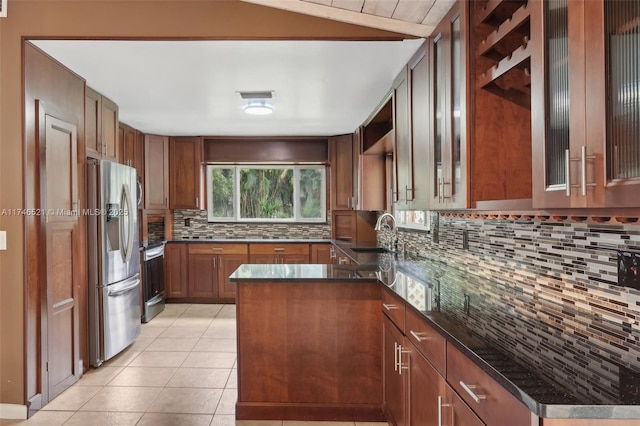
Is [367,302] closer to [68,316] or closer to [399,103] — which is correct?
[399,103]

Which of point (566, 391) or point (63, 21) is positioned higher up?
point (63, 21)

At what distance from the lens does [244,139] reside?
235 inches

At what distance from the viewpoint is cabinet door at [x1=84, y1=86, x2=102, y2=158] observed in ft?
11.4

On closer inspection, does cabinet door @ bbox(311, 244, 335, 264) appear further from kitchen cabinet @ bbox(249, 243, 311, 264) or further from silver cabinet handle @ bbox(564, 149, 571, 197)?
silver cabinet handle @ bbox(564, 149, 571, 197)

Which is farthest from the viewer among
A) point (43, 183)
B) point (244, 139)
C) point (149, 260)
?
point (244, 139)

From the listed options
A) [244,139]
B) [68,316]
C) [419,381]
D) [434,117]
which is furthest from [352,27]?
[244,139]

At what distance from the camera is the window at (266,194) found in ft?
20.9

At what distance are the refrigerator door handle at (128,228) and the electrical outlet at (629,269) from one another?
3.68 m

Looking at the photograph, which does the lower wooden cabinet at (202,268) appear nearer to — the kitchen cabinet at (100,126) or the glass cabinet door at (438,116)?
the kitchen cabinet at (100,126)

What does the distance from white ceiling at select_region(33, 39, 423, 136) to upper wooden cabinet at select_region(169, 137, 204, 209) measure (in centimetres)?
106

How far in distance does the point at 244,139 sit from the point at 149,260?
2.12 metres

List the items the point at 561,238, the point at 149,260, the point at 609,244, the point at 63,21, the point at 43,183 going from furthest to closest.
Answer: the point at 149,260 → the point at 43,183 → the point at 63,21 → the point at 561,238 → the point at 609,244

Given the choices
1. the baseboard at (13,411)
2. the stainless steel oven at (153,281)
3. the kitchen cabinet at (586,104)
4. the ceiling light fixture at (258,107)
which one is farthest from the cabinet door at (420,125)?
the stainless steel oven at (153,281)

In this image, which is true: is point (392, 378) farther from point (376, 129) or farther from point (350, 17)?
point (376, 129)
